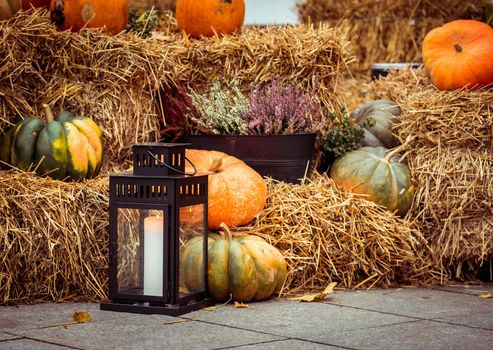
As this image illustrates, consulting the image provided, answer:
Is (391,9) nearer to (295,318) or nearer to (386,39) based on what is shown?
(386,39)

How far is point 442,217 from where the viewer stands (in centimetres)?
535

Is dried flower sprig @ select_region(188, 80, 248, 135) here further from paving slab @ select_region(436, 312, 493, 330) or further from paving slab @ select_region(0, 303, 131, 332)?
paving slab @ select_region(436, 312, 493, 330)

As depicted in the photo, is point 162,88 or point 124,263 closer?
point 124,263

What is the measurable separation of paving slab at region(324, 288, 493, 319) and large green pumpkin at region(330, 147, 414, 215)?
1.84 ft

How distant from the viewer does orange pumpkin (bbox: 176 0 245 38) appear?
5.93 m

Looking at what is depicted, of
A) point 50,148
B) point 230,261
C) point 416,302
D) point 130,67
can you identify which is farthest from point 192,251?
point 130,67

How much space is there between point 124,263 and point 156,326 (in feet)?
1.53

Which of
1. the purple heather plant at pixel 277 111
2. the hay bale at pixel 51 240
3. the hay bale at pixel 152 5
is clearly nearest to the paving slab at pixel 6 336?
the hay bale at pixel 51 240

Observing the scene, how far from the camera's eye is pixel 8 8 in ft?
16.5

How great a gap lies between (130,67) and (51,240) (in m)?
1.33

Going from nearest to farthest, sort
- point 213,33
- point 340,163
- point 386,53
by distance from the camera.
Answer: point 340,163
point 213,33
point 386,53

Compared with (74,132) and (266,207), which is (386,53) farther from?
(74,132)

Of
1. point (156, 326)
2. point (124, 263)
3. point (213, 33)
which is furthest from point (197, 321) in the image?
point (213, 33)

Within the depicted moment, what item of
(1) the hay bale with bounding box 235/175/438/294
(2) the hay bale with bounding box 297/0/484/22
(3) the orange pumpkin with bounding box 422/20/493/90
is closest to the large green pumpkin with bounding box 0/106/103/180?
(1) the hay bale with bounding box 235/175/438/294
